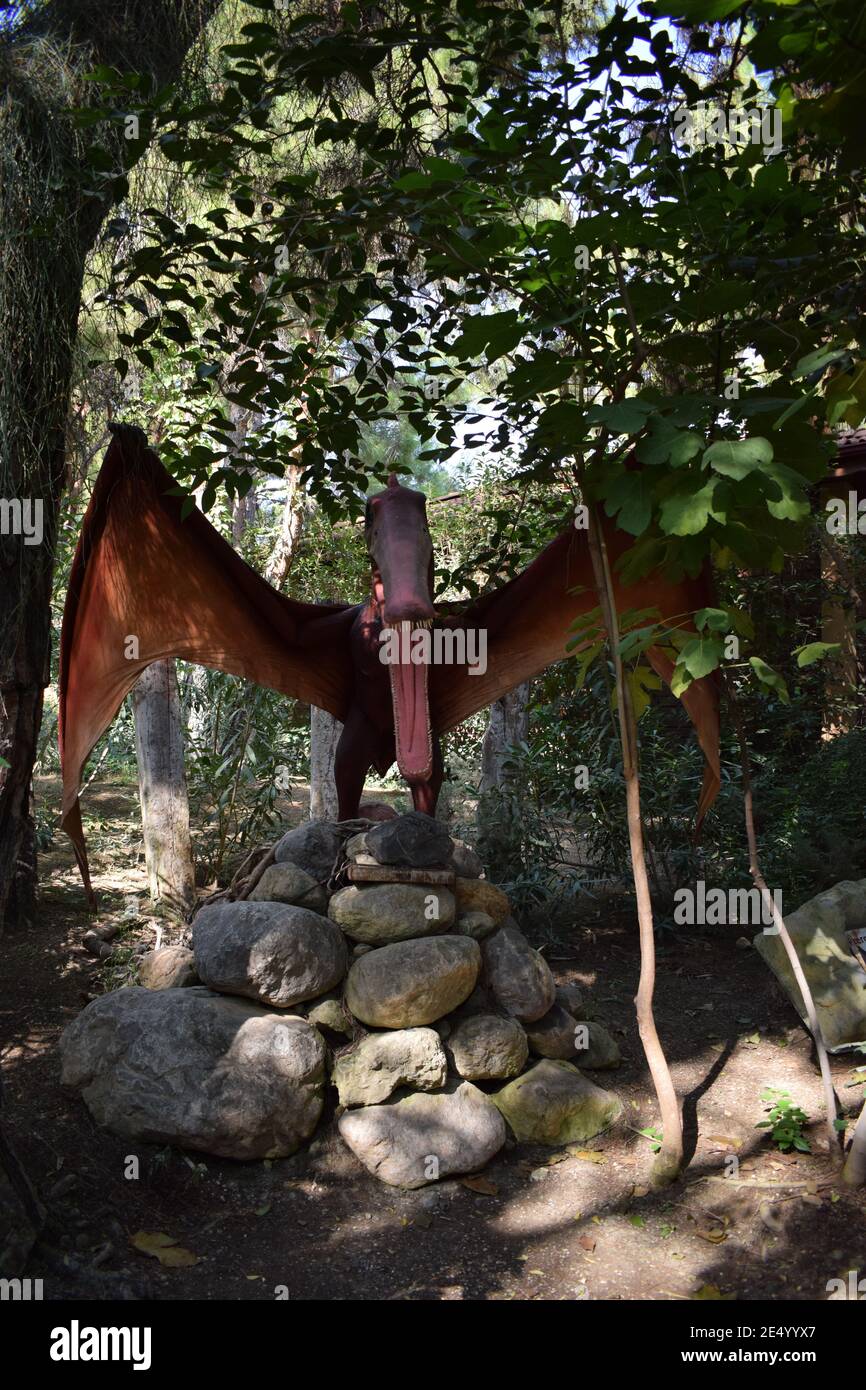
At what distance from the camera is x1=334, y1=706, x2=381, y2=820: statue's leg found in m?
4.52

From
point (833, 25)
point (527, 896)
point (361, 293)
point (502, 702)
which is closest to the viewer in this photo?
point (833, 25)

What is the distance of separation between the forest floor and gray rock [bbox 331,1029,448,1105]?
16 cm

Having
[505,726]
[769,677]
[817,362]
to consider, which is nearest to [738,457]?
[817,362]

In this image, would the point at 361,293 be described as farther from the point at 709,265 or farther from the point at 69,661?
the point at 69,661

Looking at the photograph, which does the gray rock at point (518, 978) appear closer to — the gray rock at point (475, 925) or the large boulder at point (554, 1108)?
the gray rock at point (475, 925)

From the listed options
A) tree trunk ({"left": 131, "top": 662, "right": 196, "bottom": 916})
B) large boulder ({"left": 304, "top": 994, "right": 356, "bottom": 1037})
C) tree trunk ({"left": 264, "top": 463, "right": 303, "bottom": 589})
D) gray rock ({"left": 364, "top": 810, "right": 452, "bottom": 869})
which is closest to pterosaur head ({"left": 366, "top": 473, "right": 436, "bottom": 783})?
gray rock ({"left": 364, "top": 810, "right": 452, "bottom": 869})

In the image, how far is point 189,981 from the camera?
4.06 meters

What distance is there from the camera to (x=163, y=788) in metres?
6.73

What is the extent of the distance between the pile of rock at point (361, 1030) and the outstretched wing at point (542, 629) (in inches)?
29.7

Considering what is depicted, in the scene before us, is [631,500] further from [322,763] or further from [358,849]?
→ [322,763]

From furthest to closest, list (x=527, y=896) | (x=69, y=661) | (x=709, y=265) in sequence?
(x=527, y=896), (x=69, y=661), (x=709, y=265)

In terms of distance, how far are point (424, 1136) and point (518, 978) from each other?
0.71 metres
